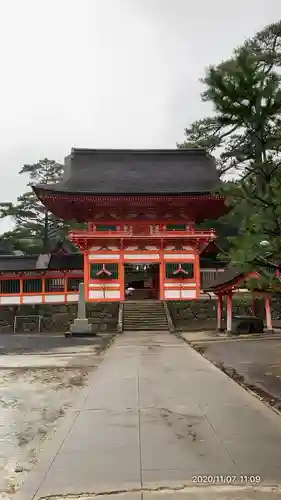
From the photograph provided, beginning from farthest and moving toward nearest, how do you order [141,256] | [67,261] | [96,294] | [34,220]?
[34,220], [67,261], [141,256], [96,294]

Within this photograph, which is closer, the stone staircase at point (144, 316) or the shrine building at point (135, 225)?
the stone staircase at point (144, 316)

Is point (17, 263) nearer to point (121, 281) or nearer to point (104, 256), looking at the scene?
point (104, 256)

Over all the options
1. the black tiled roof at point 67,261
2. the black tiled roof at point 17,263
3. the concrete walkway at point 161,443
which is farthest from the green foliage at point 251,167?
the black tiled roof at point 17,263

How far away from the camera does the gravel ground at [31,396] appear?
485 centimetres

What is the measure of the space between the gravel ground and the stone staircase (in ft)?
29.3

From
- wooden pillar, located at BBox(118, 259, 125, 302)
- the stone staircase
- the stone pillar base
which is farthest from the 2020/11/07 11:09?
wooden pillar, located at BBox(118, 259, 125, 302)

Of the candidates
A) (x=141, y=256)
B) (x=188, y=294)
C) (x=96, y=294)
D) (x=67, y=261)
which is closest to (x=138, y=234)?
(x=141, y=256)

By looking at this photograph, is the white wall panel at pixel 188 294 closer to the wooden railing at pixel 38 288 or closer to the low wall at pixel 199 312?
the low wall at pixel 199 312

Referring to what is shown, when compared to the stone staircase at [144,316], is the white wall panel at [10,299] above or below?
above

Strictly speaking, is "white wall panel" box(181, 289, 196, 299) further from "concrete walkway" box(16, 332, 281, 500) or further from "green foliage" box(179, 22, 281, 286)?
"green foliage" box(179, 22, 281, 286)

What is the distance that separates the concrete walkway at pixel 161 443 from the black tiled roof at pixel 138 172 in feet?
67.9

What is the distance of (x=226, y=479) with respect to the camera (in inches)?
159

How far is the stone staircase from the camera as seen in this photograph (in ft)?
82.7

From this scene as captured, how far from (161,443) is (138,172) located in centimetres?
2772
